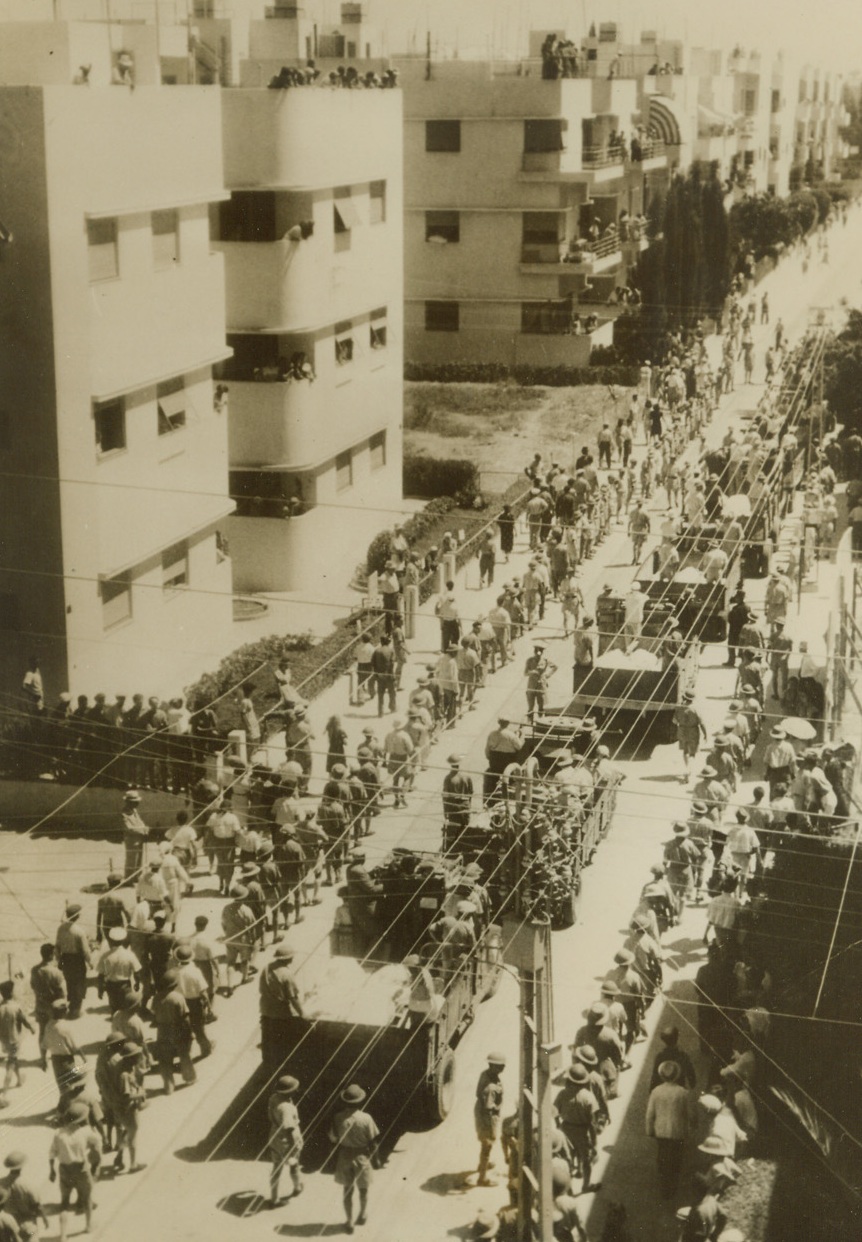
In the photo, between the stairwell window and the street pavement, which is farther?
the stairwell window

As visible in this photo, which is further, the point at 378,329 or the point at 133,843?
the point at 378,329

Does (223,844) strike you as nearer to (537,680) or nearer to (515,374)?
(537,680)

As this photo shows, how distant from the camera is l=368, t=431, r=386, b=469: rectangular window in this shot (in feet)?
97.5

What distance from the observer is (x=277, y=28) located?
25.9m

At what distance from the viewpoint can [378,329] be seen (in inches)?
1165

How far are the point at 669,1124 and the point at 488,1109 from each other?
54.5 inches

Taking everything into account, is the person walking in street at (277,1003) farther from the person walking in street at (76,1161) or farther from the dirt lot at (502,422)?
the dirt lot at (502,422)

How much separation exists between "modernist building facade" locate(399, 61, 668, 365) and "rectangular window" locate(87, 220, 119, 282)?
10.7 meters

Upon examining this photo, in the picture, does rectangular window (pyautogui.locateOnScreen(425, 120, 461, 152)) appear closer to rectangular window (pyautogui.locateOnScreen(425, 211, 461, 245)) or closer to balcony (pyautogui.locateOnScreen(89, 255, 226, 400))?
rectangular window (pyautogui.locateOnScreen(425, 211, 461, 245))

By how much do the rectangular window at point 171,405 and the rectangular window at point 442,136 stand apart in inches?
398

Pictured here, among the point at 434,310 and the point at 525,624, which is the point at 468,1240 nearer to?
the point at 525,624

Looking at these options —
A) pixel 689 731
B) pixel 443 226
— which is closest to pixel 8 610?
pixel 689 731

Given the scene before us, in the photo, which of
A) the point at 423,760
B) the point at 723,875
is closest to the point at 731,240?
the point at 423,760

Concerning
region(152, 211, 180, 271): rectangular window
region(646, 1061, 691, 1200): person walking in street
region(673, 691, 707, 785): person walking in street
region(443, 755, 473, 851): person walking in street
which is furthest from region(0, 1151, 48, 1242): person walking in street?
region(152, 211, 180, 271): rectangular window
